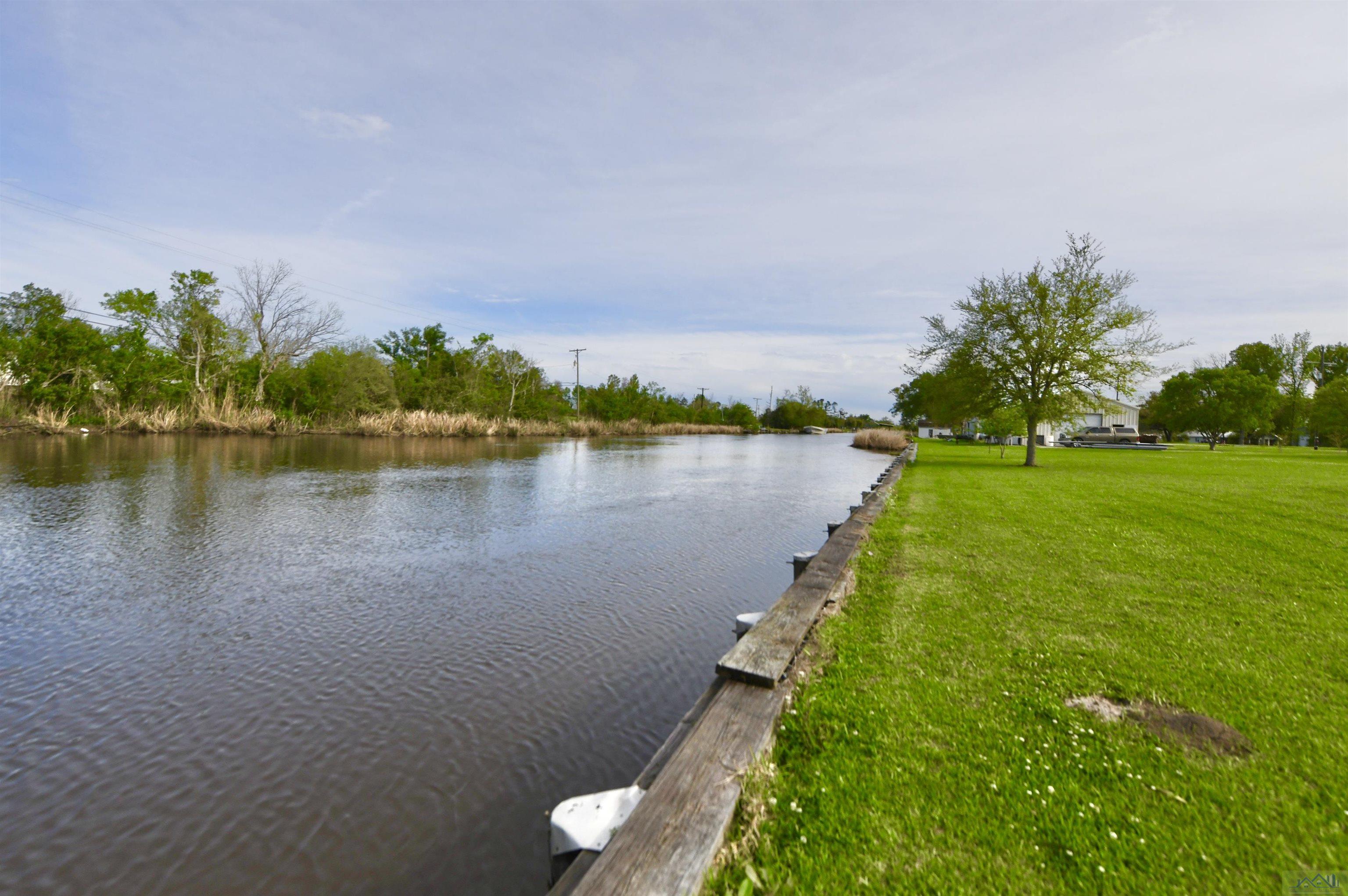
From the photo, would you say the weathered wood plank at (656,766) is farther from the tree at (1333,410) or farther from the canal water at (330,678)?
the tree at (1333,410)

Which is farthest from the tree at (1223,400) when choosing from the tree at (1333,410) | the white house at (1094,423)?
the white house at (1094,423)

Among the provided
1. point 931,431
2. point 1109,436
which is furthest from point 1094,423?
point 931,431

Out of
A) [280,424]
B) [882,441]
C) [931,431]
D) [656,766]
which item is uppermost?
[931,431]

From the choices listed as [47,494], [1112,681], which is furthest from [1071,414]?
[47,494]

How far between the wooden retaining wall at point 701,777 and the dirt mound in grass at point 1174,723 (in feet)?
4.94

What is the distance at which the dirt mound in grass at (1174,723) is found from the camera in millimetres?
2381

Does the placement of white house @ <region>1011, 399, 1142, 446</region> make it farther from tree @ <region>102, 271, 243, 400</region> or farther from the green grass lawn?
tree @ <region>102, 271, 243, 400</region>

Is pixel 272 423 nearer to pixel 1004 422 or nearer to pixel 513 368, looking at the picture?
pixel 513 368

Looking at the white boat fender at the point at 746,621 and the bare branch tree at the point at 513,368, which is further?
the bare branch tree at the point at 513,368

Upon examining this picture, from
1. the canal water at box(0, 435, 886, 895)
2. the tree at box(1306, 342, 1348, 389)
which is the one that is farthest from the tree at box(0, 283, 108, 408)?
the tree at box(1306, 342, 1348, 389)

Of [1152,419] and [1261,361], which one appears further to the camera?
[1152,419]

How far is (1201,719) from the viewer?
8.48 feet

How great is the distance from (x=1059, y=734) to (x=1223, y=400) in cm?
4958

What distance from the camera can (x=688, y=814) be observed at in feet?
6.05
